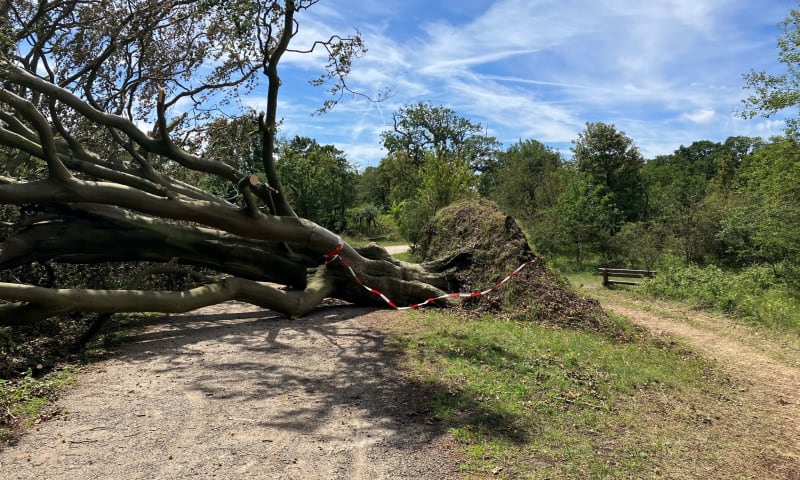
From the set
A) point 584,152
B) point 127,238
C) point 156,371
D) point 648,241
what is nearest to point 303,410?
point 156,371

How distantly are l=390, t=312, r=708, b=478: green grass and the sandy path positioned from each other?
0.38 metres

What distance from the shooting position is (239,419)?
4.57 m

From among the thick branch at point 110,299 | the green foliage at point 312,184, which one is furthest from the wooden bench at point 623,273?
the green foliage at point 312,184

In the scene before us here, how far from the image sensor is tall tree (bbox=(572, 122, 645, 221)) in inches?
1142

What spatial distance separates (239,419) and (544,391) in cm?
316

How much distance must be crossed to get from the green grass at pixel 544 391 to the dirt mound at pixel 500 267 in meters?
0.75

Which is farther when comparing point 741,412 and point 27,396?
point 741,412

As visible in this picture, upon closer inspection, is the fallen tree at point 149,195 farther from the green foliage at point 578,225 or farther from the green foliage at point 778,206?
the green foliage at point 578,225

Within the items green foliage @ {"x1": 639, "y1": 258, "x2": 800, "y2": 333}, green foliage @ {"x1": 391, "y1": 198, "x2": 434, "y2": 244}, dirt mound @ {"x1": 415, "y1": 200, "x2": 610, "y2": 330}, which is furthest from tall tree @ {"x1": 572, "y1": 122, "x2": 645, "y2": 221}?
dirt mound @ {"x1": 415, "y1": 200, "x2": 610, "y2": 330}

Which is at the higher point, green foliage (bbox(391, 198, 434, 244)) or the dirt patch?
green foliage (bbox(391, 198, 434, 244))

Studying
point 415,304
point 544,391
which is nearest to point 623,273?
point 415,304

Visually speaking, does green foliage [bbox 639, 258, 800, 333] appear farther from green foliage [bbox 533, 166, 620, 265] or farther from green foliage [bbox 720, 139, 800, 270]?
green foliage [bbox 533, 166, 620, 265]

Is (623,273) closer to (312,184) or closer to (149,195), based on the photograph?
(149,195)

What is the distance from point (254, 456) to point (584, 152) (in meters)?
29.4
